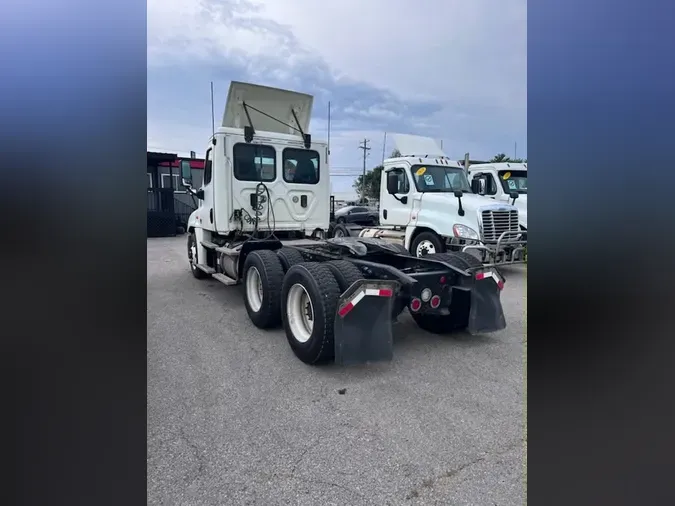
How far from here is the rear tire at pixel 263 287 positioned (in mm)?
5180

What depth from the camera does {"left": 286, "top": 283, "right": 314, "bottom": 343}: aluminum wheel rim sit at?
4.51 m

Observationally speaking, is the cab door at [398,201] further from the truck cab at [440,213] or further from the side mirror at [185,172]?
the side mirror at [185,172]

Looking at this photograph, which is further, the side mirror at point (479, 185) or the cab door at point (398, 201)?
the side mirror at point (479, 185)

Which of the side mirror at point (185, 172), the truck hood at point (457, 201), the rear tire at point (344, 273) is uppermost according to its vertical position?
the side mirror at point (185, 172)

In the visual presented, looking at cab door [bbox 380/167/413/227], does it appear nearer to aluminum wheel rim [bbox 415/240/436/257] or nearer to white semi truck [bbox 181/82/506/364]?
aluminum wheel rim [bbox 415/240/436/257]

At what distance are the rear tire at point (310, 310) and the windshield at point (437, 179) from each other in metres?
6.33

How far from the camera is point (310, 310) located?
4520 mm

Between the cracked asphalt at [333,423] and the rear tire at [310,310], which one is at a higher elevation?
the rear tire at [310,310]

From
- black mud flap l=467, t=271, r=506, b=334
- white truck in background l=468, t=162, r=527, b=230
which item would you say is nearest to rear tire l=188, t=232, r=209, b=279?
black mud flap l=467, t=271, r=506, b=334

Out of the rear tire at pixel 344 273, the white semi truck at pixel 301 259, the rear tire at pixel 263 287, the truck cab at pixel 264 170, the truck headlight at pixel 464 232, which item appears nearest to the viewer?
the white semi truck at pixel 301 259

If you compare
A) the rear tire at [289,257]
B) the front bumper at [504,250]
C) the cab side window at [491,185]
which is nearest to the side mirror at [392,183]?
the front bumper at [504,250]
